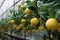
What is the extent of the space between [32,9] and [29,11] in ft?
0.09

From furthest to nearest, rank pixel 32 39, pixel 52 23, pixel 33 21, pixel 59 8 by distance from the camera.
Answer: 1. pixel 32 39
2. pixel 33 21
3. pixel 59 8
4. pixel 52 23

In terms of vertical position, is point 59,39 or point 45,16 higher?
point 45,16

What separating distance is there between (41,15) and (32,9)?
7 cm

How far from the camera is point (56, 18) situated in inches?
34.4

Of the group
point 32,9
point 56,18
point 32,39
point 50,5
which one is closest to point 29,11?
point 32,9

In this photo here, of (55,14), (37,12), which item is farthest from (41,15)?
(55,14)

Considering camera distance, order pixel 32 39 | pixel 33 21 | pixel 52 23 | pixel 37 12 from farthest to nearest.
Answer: pixel 32 39, pixel 37 12, pixel 33 21, pixel 52 23

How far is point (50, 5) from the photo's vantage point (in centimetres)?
98

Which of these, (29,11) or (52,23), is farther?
(29,11)

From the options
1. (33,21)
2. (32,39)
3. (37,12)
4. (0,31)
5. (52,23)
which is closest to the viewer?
(52,23)

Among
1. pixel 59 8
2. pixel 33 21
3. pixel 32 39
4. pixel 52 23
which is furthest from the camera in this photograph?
pixel 32 39

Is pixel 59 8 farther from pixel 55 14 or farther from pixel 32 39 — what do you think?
pixel 32 39

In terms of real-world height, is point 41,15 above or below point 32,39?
above

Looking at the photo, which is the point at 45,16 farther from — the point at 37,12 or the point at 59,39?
the point at 59,39
